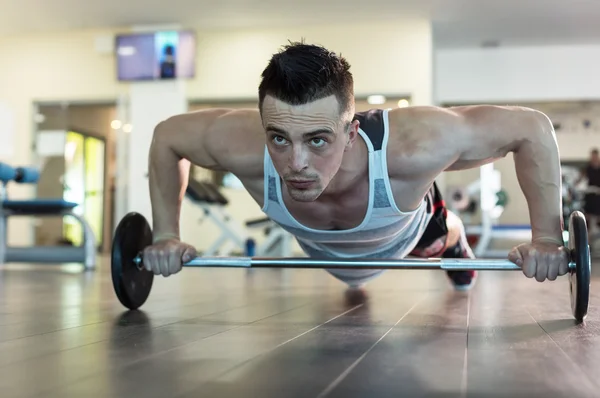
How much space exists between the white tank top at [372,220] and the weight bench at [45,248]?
2.75 m

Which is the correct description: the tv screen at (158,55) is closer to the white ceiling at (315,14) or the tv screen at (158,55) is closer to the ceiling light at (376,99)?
the white ceiling at (315,14)

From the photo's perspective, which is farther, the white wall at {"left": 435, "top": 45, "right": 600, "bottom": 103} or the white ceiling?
the white wall at {"left": 435, "top": 45, "right": 600, "bottom": 103}

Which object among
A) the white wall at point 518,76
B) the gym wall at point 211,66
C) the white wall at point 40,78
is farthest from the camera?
the white wall at point 518,76

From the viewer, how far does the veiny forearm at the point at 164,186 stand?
1.71 metres

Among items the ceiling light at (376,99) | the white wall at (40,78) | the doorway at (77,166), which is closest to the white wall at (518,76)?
the ceiling light at (376,99)

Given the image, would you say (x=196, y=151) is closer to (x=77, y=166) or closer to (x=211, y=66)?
(x=211, y=66)

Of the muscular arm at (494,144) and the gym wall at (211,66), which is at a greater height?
the gym wall at (211,66)

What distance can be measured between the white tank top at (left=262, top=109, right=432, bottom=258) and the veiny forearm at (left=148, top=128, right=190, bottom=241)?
0.24 meters

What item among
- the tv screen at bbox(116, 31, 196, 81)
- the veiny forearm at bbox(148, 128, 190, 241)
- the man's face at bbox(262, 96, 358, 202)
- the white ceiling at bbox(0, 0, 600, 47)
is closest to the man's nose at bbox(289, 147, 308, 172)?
the man's face at bbox(262, 96, 358, 202)

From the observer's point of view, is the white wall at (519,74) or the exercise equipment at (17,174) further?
the white wall at (519,74)

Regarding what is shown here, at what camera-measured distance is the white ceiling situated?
6328 mm

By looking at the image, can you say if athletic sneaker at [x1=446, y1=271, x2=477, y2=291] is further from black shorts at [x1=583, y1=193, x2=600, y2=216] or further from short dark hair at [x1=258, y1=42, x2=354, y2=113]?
black shorts at [x1=583, y1=193, x2=600, y2=216]

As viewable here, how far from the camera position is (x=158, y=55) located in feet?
23.3

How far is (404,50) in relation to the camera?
22.6ft
